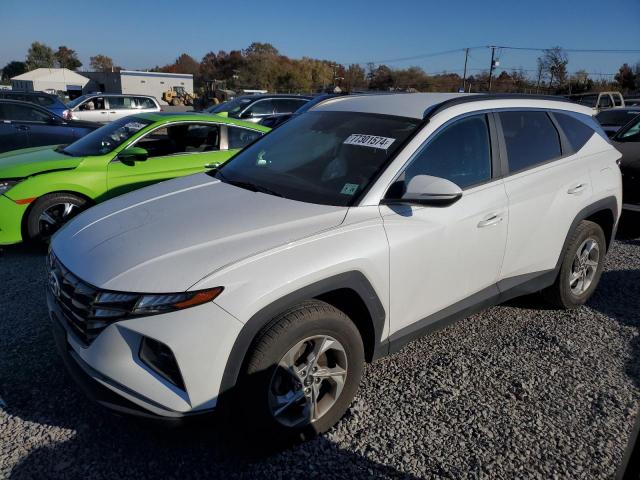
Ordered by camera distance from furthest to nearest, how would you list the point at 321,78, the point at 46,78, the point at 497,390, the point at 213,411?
the point at 321,78 → the point at 46,78 → the point at 497,390 → the point at 213,411

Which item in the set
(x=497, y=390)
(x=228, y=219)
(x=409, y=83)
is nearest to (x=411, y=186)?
(x=228, y=219)

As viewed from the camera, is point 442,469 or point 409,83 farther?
point 409,83

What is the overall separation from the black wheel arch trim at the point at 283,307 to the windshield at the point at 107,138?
4210mm

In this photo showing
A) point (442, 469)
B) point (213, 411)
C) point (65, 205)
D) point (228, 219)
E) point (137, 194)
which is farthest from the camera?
point (65, 205)

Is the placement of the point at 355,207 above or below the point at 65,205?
above

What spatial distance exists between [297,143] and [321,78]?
91240 millimetres

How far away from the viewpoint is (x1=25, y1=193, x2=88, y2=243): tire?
496 centimetres

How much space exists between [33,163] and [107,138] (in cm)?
87

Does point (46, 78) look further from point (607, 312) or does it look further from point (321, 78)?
point (607, 312)

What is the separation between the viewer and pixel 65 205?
5176 millimetres

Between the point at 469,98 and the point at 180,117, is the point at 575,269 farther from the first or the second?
the point at 180,117

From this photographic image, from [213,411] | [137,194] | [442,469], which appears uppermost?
[137,194]

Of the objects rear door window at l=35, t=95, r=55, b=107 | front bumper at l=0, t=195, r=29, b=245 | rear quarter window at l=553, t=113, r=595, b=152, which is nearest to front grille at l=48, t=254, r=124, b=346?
front bumper at l=0, t=195, r=29, b=245

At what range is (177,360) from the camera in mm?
1957
